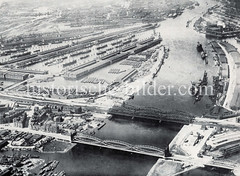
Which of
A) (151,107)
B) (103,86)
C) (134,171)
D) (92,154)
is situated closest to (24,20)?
(103,86)

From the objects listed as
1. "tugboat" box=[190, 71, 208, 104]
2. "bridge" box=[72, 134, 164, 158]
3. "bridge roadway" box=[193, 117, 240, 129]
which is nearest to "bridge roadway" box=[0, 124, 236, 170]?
"bridge" box=[72, 134, 164, 158]

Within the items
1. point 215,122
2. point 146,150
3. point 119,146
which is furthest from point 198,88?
point 119,146

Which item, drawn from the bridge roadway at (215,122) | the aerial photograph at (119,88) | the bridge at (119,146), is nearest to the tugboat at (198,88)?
the aerial photograph at (119,88)

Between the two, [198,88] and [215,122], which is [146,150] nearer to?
[215,122]

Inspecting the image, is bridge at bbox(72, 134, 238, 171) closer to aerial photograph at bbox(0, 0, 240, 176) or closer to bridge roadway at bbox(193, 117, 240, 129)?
aerial photograph at bbox(0, 0, 240, 176)

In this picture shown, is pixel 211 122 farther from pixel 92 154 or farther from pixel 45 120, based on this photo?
pixel 45 120
